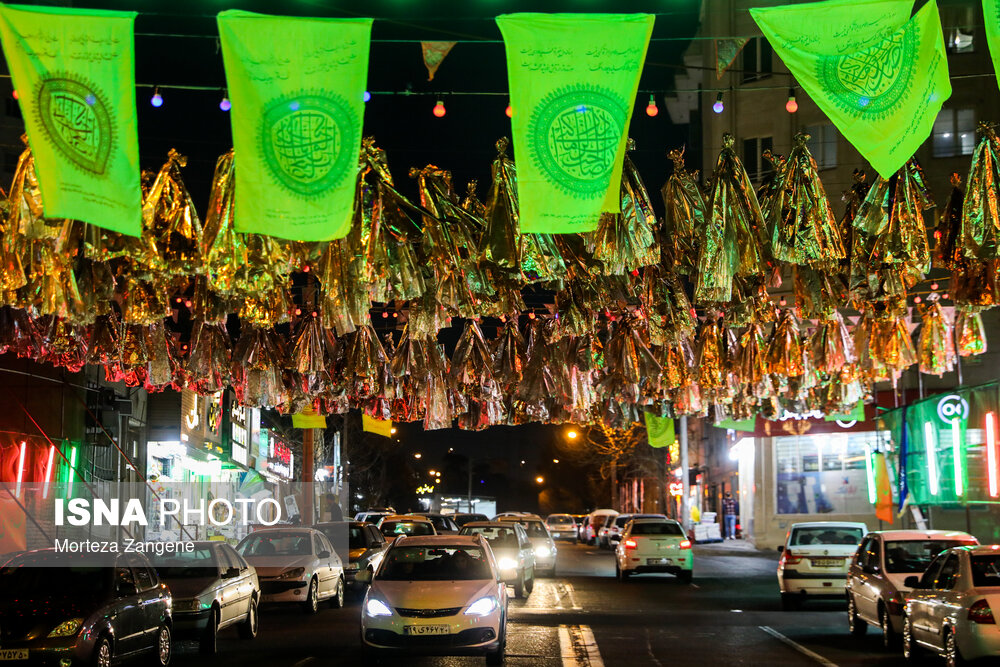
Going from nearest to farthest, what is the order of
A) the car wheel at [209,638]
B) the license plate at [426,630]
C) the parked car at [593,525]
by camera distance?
the license plate at [426,630] → the car wheel at [209,638] → the parked car at [593,525]

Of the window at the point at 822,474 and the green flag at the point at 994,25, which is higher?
the green flag at the point at 994,25

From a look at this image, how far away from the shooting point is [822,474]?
3722cm

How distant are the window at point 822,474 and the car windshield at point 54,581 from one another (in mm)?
28086

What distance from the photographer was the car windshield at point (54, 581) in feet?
37.1

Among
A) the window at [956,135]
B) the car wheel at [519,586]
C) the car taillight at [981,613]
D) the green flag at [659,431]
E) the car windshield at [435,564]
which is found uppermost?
the window at [956,135]

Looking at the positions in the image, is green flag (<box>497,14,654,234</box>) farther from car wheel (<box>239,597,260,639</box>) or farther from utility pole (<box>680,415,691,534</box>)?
utility pole (<box>680,415,691,534</box>)

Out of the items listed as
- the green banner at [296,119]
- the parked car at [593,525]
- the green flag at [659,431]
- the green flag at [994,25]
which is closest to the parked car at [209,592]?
the green banner at [296,119]

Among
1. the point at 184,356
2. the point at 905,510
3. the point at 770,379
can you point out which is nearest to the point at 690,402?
the point at 770,379

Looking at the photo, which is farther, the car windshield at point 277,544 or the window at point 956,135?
the window at point 956,135

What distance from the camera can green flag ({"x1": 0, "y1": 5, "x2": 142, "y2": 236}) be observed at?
23.2 ft

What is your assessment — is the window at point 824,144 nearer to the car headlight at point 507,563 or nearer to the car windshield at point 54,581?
the car headlight at point 507,563

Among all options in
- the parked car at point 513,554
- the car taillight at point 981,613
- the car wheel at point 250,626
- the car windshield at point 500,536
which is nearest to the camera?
the car taillight at point 981,613

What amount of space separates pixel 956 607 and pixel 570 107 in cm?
687

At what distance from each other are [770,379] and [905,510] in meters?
13.5
